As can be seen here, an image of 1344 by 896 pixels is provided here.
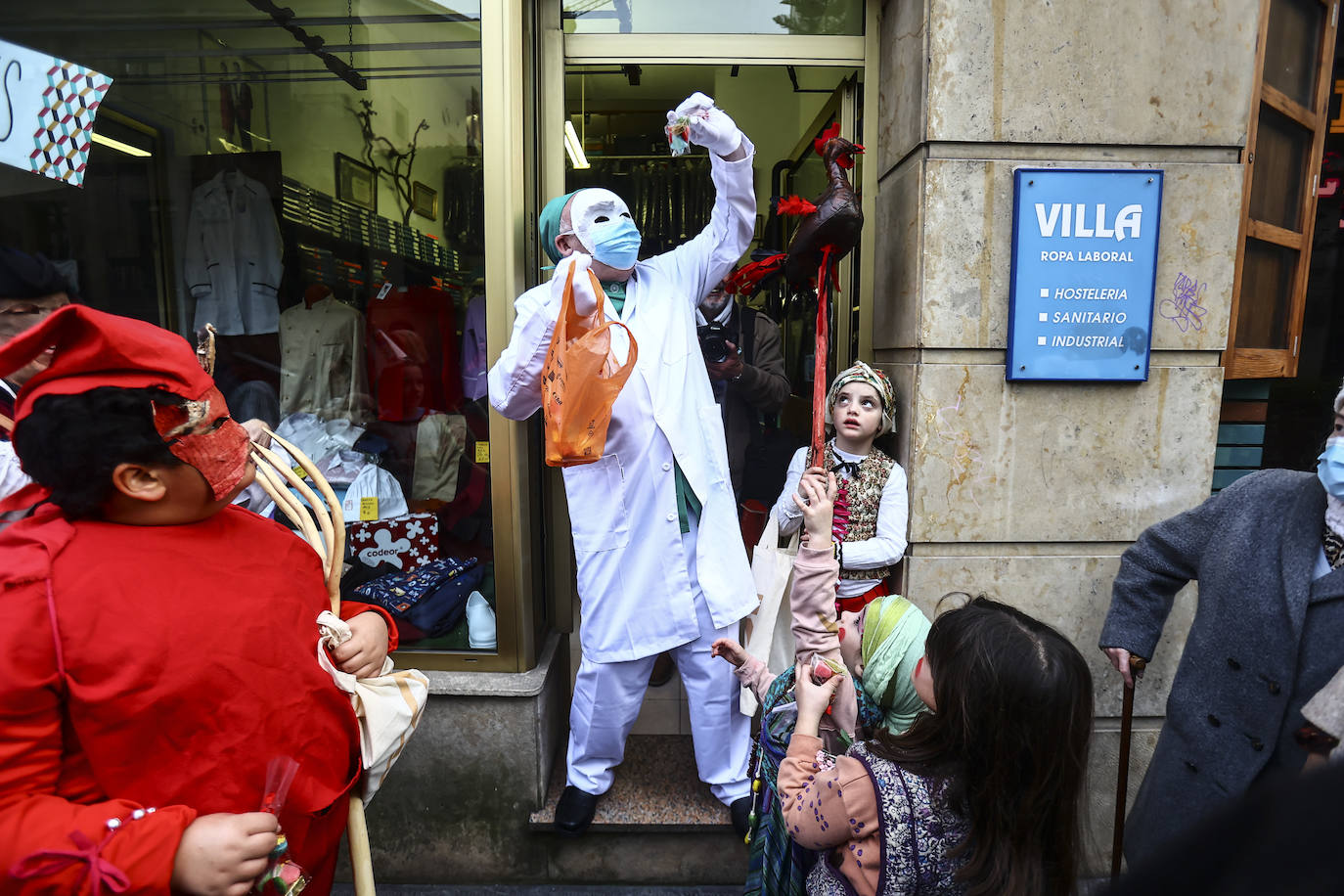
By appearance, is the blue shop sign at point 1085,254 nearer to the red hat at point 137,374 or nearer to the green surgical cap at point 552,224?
the green surgical cap at point 552,224

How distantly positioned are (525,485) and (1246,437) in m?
2.77

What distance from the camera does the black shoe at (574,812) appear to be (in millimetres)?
2574

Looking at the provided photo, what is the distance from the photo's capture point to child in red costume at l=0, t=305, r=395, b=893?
1.00 meters

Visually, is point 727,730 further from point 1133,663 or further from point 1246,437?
point 1246,437

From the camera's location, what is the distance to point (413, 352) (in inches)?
127

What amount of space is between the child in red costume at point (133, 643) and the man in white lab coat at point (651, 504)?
1.23 meters

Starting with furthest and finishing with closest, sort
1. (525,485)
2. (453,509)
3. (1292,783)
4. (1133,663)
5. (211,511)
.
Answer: (453,509)
(525,485)
(1133,663)
(211,511)
(1292,783)

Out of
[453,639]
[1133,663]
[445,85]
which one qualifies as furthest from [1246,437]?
[445,85]

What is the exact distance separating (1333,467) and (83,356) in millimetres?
2274

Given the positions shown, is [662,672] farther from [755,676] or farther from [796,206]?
[796,206]

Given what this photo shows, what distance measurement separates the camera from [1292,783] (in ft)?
1.17

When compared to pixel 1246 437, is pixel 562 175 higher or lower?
higher

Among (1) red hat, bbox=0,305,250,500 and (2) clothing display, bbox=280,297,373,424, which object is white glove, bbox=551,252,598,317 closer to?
(1) red hat, bbox=0,305,250,500

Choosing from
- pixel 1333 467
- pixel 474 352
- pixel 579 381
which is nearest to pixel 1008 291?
pixel 1333 467
